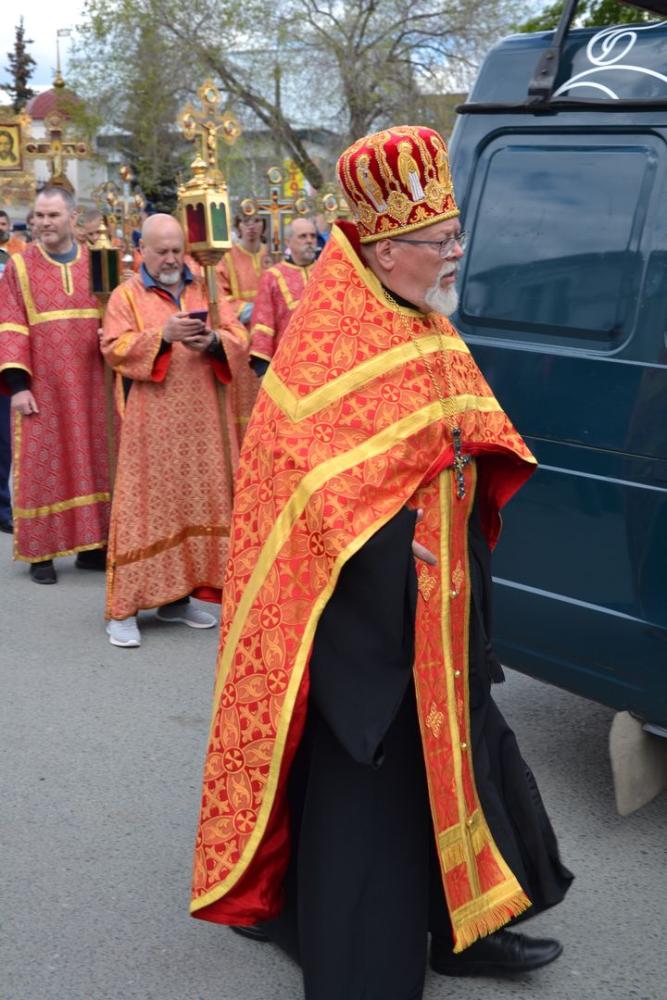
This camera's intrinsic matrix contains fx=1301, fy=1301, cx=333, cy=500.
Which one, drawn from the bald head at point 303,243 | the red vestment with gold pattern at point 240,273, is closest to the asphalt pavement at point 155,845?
the bald head at point 303,243

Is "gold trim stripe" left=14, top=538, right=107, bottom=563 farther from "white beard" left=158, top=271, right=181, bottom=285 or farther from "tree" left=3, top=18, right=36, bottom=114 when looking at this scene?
A: "tree" left=3, top=18, right=36, bottom=114

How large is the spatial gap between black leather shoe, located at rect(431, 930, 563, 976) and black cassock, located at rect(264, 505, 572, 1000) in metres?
0.06

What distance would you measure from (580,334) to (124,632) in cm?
291

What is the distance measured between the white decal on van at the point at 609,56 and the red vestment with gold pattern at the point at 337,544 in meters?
1.35

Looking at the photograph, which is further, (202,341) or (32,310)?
(32,310)

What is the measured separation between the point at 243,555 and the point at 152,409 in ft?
11.0

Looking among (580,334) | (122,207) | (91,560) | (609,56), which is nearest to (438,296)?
(580,334)

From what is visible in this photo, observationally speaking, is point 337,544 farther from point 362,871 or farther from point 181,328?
point 181,328

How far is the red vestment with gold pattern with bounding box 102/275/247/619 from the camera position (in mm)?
5977

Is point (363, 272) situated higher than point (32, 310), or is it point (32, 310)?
point (363, 272)

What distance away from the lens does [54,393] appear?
283 inches

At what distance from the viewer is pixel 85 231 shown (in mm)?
10656

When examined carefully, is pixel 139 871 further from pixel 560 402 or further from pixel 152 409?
pixel 152 409

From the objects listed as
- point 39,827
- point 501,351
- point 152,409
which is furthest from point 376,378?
point 152,409
